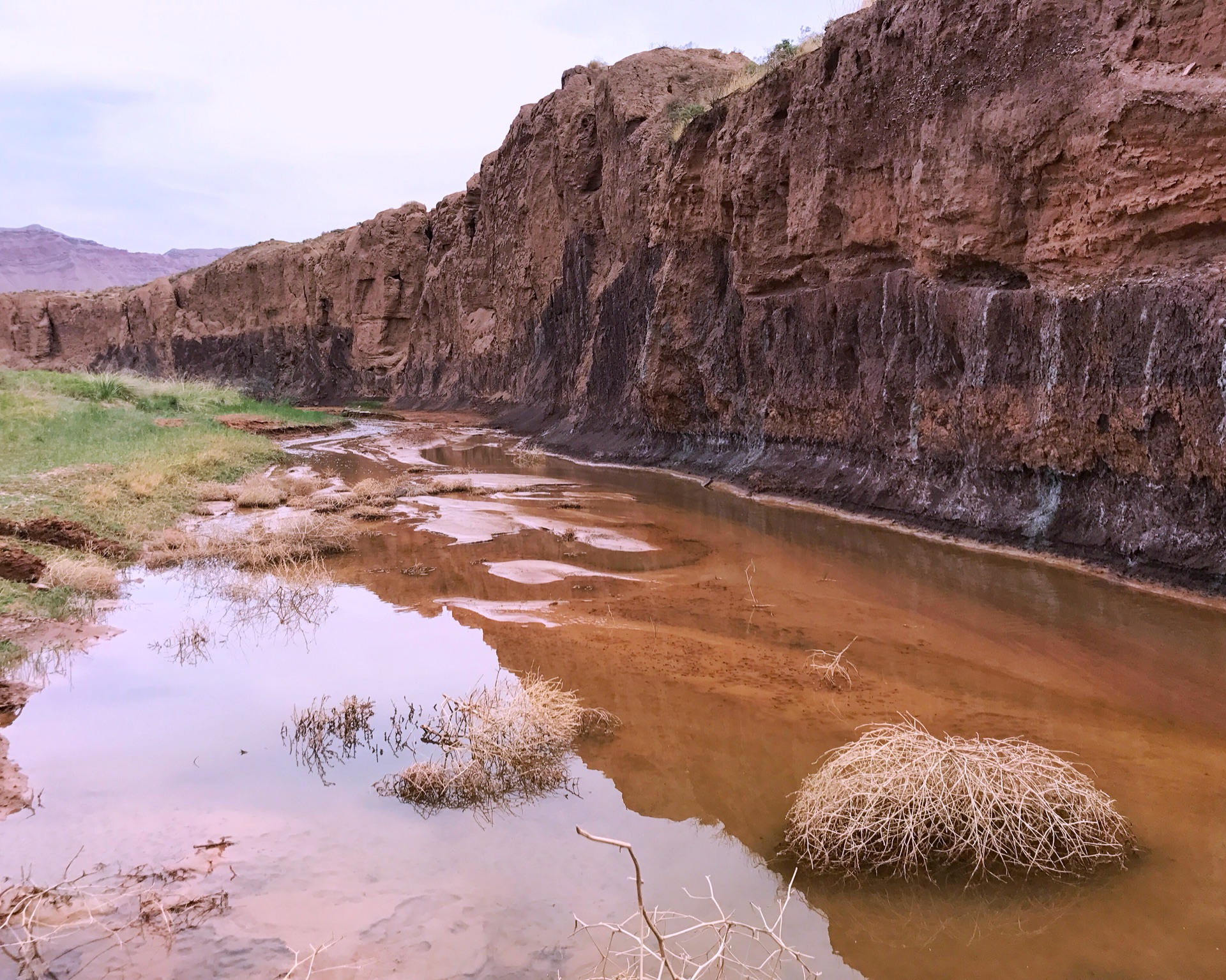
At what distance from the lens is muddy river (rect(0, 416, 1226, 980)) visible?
11.4ft

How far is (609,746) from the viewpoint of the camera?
528 centimetres

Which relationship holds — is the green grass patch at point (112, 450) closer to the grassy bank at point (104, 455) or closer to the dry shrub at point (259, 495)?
the grassy bank at point (104, 455)

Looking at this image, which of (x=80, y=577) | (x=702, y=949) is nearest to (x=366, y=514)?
(x=80, y=577)

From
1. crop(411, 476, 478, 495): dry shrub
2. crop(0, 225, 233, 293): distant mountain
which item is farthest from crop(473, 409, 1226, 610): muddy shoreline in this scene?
crop(0, 225, 233, 293): distant mountain

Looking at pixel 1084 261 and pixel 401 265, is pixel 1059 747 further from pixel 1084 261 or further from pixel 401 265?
pixel 401 265

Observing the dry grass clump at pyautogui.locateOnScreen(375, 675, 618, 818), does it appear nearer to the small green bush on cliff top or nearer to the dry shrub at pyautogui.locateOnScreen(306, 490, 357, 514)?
the dry shrub at pyautogui.locateOnScreen(306, 490, 357, 514)

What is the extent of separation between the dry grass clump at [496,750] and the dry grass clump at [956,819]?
156 centimetres

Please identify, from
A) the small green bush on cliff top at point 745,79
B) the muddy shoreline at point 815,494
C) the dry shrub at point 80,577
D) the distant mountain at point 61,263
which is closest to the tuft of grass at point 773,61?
the small green bush on cliff top at point 745,79

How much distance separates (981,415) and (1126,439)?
2.16 meters

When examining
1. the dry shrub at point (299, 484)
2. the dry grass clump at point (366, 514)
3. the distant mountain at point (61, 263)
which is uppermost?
the distant mountain at point (61, 263)

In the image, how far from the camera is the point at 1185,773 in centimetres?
477

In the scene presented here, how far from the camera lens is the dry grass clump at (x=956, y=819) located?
3.78 meters

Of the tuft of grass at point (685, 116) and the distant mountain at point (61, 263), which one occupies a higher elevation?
the distant mountain at point (61, 263)

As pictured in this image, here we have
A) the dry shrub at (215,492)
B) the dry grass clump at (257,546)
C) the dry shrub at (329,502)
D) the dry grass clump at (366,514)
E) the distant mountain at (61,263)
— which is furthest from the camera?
the distant mountain at (61,263)
